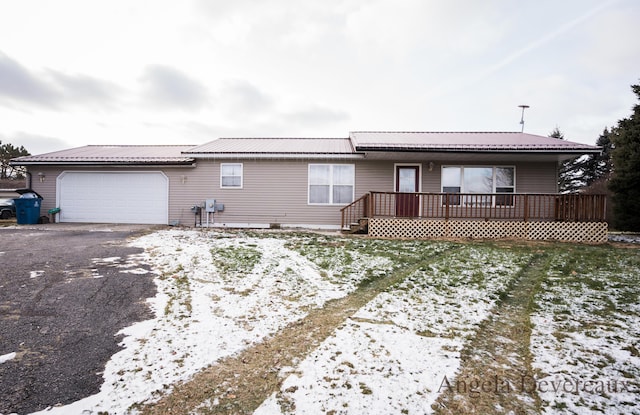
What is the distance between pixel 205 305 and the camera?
3.64m

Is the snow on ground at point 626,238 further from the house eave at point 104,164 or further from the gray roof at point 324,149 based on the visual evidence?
the house eave at point 104,164

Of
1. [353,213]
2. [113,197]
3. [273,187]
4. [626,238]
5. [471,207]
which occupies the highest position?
[273,187]

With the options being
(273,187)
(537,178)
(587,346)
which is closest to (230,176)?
(273,187)

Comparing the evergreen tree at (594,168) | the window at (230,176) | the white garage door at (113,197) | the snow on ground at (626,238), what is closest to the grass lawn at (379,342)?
the snow on ground at (626,238)

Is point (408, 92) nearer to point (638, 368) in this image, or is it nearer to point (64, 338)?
point (638, 368)

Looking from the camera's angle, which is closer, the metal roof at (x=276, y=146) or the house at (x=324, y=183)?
the house at (x=324, y=183)

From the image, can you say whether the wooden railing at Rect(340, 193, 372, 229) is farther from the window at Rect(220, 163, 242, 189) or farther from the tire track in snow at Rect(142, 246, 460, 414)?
the tire track in snow at Rect(142, 246, 460, 414)

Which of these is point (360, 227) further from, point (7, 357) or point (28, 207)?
point (28, 207)

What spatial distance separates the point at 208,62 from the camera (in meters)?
16.7

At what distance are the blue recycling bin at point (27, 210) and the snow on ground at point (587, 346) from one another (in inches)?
638

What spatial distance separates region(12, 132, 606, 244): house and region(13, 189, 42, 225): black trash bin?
53cm

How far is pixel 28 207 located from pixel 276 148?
10.2m

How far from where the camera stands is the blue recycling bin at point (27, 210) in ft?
36.9

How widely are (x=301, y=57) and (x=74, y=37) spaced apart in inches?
434
